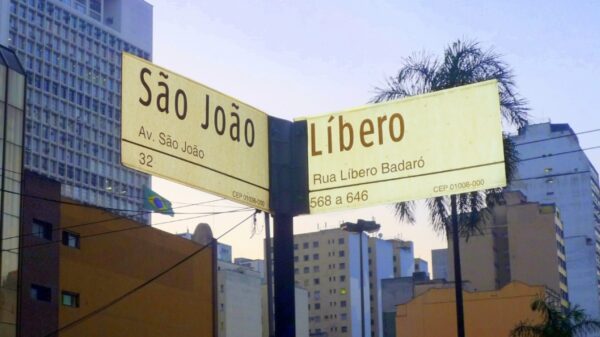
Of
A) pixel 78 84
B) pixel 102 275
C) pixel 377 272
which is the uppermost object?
pixel 78 84

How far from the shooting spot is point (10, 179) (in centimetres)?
5362

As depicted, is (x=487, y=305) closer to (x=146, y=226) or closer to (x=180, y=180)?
(x=146, y=226)

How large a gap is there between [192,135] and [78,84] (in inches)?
5898

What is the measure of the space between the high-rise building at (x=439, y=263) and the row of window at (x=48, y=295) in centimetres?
9676

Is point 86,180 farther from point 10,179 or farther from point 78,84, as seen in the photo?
point 10,179

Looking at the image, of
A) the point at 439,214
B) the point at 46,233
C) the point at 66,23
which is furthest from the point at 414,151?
the point at 66,23

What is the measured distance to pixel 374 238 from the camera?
19100 centimetres

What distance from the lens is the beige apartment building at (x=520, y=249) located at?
372ft

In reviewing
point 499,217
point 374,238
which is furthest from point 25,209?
point 374,238

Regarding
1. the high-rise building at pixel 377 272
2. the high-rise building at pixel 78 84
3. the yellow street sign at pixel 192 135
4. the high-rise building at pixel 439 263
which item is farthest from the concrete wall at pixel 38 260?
the high-rise building at pixel 377 272

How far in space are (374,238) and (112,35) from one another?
60.2m

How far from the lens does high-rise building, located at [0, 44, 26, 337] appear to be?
5309 cm

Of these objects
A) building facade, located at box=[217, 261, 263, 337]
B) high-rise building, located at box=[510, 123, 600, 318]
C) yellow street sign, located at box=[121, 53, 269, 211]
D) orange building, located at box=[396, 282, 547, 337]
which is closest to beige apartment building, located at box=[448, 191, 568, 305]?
high-rise building, located at box=[510, 123, 600, 318]

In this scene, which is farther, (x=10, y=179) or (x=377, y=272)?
(x=377, y=272)
